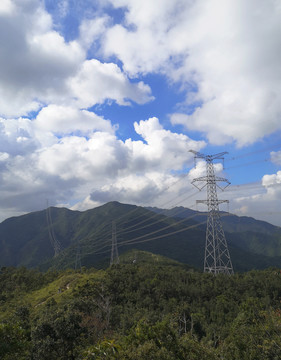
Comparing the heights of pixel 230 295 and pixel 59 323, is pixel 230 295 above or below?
below

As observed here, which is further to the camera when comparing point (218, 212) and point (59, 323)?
point (218, 212)

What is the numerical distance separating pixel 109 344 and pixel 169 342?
461 cm

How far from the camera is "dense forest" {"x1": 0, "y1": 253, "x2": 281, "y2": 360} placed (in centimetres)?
1972

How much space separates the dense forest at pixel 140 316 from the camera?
776 inches

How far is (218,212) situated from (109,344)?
44.6 m

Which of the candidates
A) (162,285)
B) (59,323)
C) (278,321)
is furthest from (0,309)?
(278,321)

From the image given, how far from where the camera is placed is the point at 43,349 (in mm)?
24781

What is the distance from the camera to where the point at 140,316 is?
49.6m

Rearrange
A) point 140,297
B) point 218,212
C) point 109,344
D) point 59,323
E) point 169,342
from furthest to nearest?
point 140,297
point 218,212
point 59,323
point 169,342
point 109,344

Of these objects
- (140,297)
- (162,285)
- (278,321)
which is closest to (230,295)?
(162,285)

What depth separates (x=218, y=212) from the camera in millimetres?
57438

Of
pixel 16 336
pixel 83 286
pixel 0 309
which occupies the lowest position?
pixel 0 309

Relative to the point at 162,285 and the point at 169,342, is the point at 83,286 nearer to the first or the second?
the point at 162,285

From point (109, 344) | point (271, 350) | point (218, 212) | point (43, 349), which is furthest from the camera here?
point (218, 212)
